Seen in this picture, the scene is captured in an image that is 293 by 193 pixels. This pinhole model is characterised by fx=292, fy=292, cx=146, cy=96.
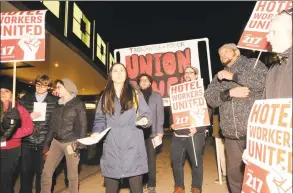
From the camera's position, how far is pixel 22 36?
4.46m

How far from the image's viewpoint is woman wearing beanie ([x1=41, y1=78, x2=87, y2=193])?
4.53 meters

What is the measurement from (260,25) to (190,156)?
2.44 m

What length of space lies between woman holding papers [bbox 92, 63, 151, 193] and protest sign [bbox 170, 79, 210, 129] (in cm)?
166

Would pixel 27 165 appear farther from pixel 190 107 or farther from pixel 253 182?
pixel 253 182

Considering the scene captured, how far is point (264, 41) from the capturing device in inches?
157

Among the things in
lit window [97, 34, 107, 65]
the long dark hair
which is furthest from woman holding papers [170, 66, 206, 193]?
lit window [97, 34, 107, 65]

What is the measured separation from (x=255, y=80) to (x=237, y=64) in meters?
0.35

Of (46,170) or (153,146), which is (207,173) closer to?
(153,146)

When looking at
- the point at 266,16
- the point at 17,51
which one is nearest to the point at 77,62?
the point at 17,51

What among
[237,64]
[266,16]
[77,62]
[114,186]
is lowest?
[114,186]

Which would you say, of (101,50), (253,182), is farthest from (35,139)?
(101,50)

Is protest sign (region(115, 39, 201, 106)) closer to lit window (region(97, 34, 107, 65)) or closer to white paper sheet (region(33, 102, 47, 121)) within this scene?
white paper sheet (region(33, 102, 47, 121))

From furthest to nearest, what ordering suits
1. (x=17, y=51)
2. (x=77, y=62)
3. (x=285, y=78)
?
(x=77, y=62) → (x=17, y=51) → (x=285, y=78)

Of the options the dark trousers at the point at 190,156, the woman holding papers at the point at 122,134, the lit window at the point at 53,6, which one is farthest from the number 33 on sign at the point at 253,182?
the lit window at the point at 53,6
